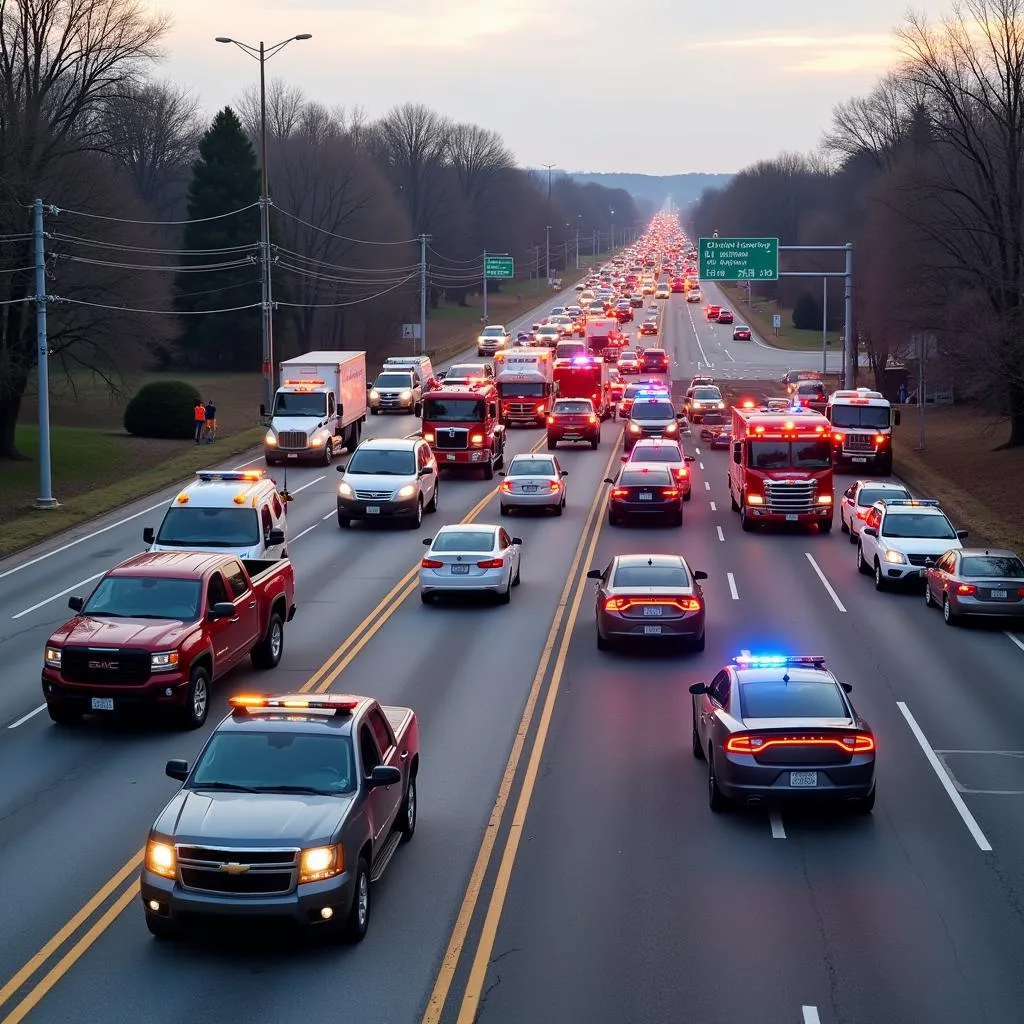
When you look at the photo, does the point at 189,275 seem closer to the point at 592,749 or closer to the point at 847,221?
the point at 847,221

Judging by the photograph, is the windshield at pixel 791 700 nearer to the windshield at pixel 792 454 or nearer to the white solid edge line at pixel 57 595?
the white solid edge line at pixel 57 595

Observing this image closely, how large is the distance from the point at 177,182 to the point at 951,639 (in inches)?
4337

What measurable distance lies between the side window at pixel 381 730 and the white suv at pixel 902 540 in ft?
60.4

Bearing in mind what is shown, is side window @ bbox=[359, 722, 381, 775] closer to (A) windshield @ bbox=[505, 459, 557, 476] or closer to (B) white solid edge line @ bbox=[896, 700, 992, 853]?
(B) white solid edge line @ bbox=[896, 700, 992, 853]

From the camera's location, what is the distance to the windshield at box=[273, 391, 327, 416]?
161ft

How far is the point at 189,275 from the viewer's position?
92438 mm

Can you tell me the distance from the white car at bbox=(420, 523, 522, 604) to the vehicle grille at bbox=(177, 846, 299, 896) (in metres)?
16.6

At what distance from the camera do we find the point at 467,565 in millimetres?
28109

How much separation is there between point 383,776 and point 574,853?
281cm

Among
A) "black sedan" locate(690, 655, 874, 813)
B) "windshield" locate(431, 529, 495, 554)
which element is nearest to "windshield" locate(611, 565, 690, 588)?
"windshield" locate(431, 529, 495, 554)

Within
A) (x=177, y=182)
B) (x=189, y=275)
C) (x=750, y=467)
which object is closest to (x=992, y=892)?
(x=750, y=467)

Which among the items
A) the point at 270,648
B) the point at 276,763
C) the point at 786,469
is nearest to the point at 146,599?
the point at 270,648

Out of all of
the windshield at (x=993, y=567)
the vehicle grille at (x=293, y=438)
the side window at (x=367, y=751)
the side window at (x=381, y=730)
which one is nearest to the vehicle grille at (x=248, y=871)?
the side window at (x=367, y=751)

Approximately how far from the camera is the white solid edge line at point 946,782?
602 inches
